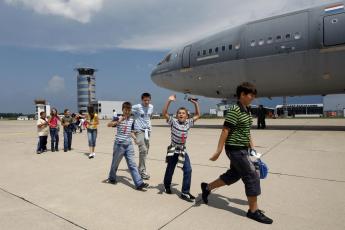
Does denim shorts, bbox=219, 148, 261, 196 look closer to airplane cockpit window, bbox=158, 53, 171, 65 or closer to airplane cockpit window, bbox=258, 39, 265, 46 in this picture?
airplane cockpit window, bbox=258, 39, 265, 46

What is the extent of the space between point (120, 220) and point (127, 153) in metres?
1.93

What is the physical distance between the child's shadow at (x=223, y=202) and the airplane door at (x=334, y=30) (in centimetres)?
1145

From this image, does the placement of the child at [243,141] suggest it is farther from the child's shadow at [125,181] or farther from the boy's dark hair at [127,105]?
the boy's dark hair at [127,105]

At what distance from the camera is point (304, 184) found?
5074 millimetres

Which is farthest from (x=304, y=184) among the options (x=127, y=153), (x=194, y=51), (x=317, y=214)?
(x=194, y=51)

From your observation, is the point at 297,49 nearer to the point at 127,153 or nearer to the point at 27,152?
the point at 127,153

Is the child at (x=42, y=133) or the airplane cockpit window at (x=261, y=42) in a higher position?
the airplane cockpit window at (x=261, y=42)

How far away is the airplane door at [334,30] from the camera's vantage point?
12.7m

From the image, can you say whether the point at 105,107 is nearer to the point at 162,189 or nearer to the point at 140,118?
the point at 140,118

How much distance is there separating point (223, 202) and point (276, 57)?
11775 mm

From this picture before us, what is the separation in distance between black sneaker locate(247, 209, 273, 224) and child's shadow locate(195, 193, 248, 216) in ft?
0.58

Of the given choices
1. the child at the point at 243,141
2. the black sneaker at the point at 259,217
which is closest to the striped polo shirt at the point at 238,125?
the child at the point at 243,141

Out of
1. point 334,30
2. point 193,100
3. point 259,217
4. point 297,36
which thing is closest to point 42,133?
point 193,100

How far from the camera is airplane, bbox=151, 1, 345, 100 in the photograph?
43.4ft
